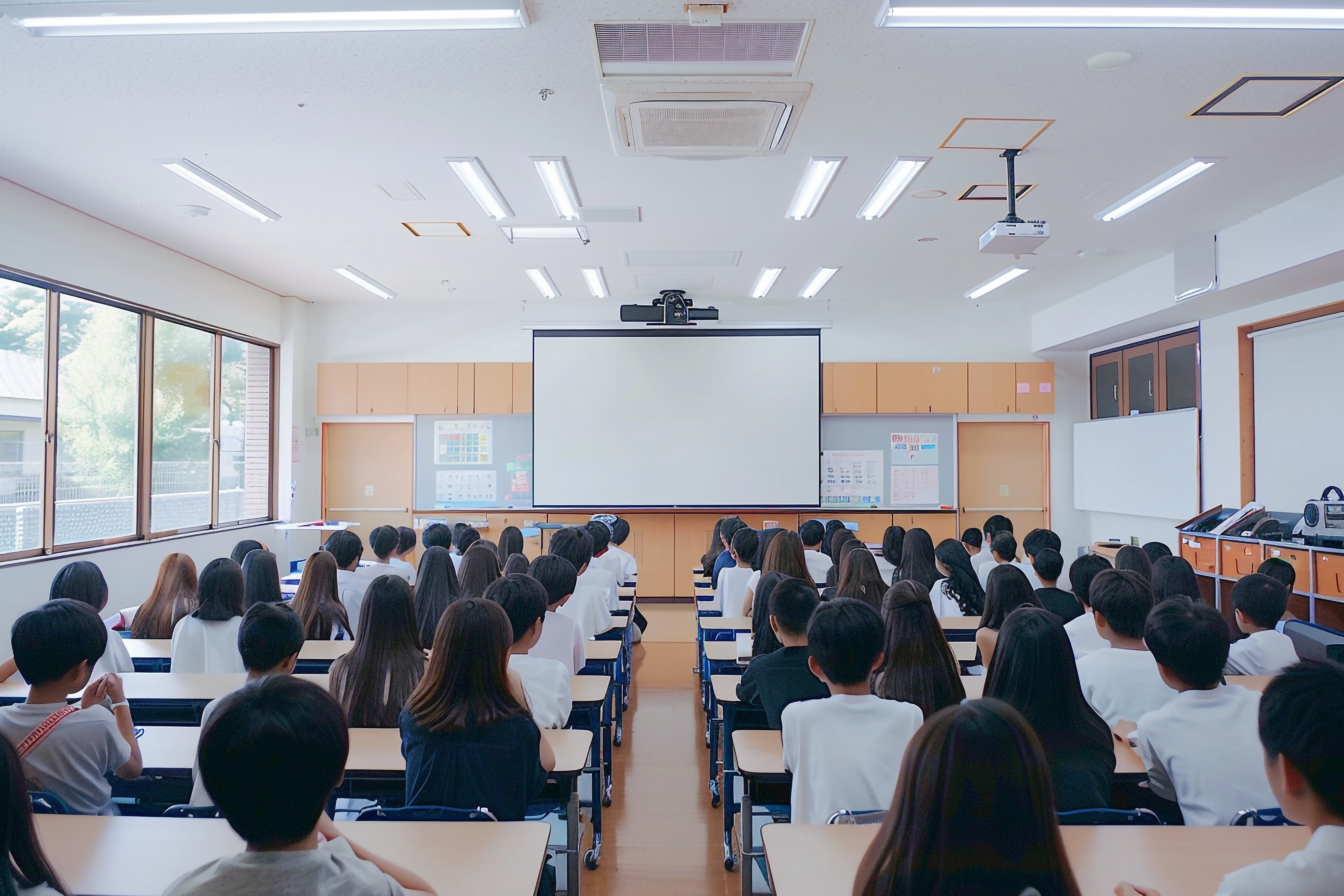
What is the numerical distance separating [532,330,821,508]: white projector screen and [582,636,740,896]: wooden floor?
144 inches

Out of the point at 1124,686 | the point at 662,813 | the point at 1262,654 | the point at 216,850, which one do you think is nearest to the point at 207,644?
the point at 216,850

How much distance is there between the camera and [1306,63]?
3.42m

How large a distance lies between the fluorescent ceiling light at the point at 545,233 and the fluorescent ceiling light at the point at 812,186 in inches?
63.6

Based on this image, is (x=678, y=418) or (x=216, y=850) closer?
(x=216, y=850)

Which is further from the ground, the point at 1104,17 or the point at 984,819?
the point at 1104,17

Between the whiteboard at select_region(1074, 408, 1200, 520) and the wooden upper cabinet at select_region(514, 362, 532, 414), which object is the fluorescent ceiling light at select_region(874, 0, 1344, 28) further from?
the wooden upper cabinet at select_region(514, 362, 532, 414)

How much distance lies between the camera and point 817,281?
25.3 ft

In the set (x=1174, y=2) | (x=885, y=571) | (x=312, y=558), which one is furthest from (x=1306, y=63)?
(x=885, y=571)

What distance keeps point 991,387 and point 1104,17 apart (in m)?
6.08

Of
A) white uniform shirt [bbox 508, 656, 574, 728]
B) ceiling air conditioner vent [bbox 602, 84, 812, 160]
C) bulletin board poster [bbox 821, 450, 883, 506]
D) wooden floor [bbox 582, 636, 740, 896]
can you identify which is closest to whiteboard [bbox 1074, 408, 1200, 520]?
bulletin board poster [bbox 821, 450, 883, 506]

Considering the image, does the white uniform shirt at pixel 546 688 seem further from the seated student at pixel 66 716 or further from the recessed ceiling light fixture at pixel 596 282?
the recessed ceiling light fixture at pixel 596 282

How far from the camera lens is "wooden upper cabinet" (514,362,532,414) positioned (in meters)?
8.69

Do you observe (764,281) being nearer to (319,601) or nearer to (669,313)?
(669,313)

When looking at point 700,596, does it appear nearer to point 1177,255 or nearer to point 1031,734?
point 1031,734
